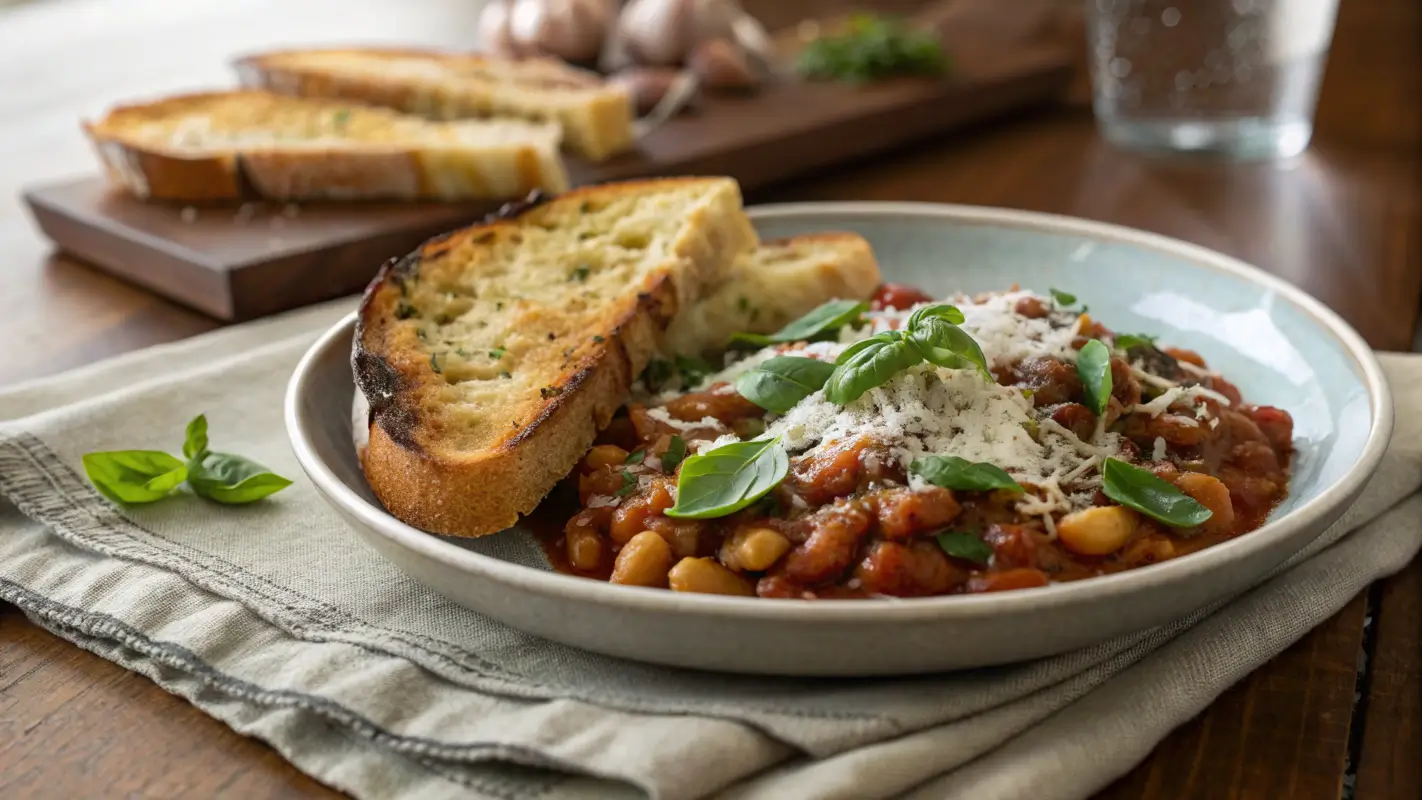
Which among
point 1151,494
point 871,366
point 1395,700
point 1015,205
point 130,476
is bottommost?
point 1015,205

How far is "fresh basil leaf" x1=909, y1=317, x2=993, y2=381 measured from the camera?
82.4 inches

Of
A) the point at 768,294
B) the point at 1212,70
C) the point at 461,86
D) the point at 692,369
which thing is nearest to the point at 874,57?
the point at 1212,70

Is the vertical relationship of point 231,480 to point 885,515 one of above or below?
below

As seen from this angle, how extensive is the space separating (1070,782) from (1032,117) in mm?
4145

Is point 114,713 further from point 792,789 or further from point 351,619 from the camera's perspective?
point 792,789

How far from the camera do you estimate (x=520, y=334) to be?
8.64 feet

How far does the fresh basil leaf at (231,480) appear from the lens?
8.05 feet

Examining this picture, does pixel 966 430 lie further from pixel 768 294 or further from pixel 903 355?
pixel 768 294

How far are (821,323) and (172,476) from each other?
1.24m

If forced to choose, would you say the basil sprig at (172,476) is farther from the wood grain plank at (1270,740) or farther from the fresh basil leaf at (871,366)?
the wood grain plank at (1270,740)

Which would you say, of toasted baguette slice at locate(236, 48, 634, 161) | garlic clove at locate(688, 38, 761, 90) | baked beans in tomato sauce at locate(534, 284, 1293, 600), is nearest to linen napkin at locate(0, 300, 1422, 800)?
baked beans in tomato sauce at locate(534, 284, 1293, 600)

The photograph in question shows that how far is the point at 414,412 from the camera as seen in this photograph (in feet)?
7.68

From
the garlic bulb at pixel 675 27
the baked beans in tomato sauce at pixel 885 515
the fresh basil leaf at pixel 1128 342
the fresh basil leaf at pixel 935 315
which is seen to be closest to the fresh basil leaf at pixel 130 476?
the baked beans in tomato sauce at pixel 885 515

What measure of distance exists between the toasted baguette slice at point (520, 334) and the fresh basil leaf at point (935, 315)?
1.99ft
